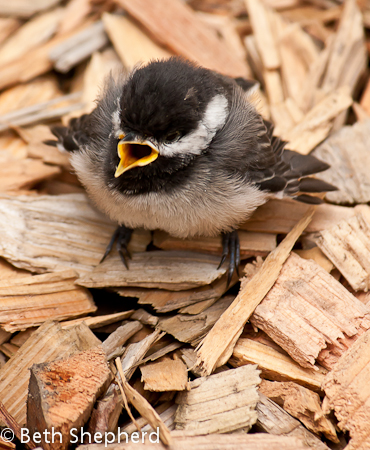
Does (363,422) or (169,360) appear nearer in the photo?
(363,422)

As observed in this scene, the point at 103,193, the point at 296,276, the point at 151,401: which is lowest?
the point at 151,401

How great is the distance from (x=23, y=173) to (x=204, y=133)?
1.59 meters

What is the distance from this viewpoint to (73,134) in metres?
3.14

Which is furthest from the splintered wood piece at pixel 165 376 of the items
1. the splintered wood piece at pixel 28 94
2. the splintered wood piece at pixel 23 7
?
the splintered wood piece at pixel 23 7

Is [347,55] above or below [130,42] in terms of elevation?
below

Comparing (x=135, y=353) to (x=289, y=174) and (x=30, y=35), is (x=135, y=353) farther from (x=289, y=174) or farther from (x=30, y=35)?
(x=30, y=35)

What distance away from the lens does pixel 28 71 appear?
415 centimetres

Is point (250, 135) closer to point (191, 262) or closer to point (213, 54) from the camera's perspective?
point (191, 262)

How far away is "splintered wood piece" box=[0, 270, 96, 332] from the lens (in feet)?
8.52

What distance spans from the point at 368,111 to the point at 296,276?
198 centimetres

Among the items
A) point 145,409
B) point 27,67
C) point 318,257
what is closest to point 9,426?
point 145,409

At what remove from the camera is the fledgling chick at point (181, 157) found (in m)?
2.37

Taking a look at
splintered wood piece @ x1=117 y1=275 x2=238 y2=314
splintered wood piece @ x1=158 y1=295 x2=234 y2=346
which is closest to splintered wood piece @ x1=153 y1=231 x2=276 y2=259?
splintered wood piece @ x1=117 y1=275 x2=238 y2=314

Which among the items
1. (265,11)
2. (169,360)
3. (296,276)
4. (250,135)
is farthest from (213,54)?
(169,360)
